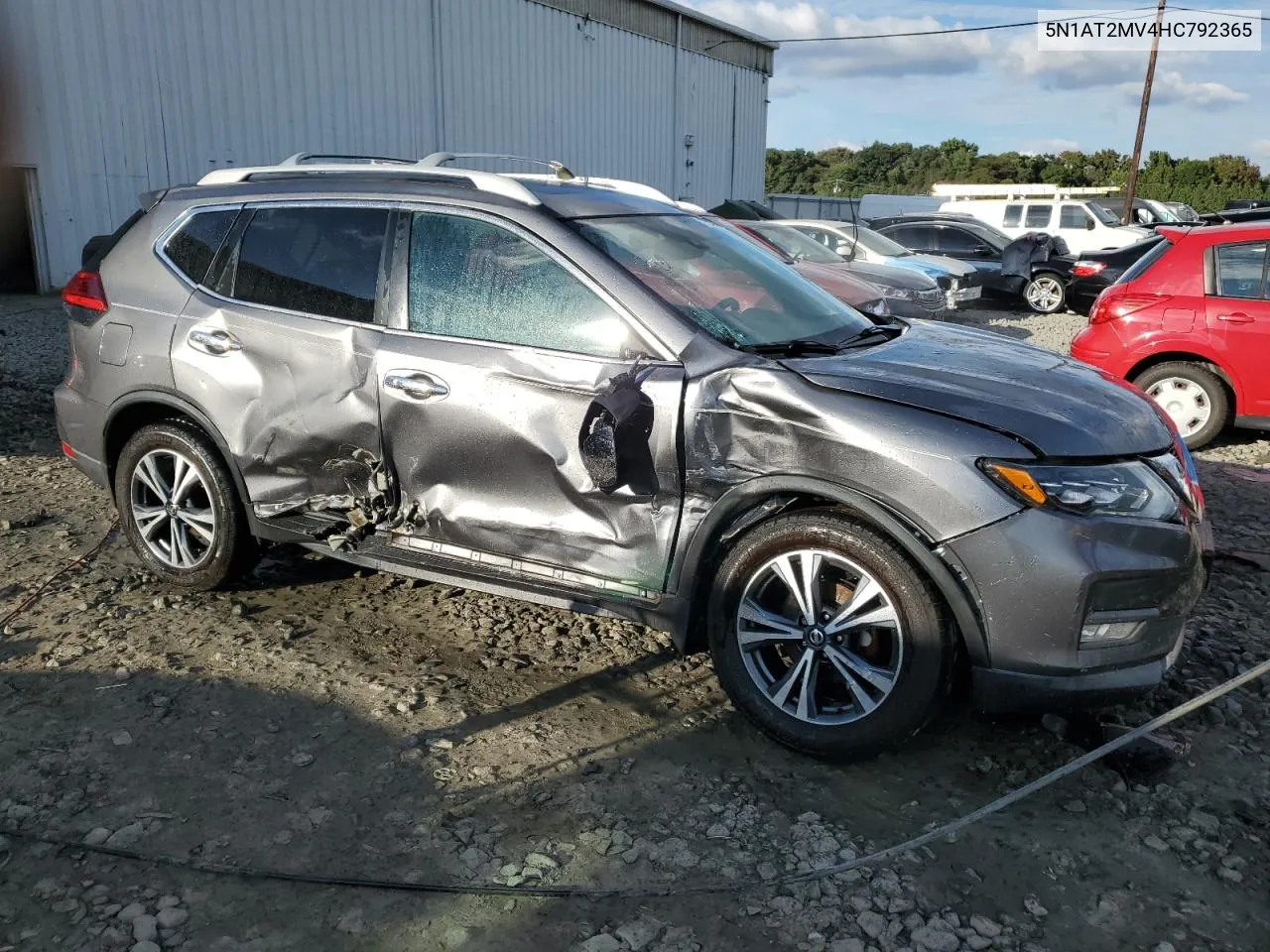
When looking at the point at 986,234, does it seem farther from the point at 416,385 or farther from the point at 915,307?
the point at 416,385

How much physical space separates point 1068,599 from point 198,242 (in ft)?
12.2

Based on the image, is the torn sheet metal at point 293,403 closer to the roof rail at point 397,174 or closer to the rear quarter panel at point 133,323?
the rear quarter panel at point 133,323

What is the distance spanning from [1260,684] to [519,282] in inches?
123

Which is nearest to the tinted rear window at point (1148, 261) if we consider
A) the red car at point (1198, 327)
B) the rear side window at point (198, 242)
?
the red car at point (1198, 327)

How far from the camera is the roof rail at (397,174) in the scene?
392cm

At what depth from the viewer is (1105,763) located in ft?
11.0

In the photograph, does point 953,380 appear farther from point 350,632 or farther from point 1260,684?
point 350,632

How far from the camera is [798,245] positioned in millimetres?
13047

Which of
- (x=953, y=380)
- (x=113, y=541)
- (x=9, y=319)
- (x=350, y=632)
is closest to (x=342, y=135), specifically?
(x=9, y=319)

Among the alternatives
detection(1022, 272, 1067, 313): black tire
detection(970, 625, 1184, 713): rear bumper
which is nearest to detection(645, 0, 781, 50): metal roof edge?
detection(1022, 272, 1067, 313): black tire

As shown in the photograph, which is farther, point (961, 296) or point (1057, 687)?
point (961, 296)

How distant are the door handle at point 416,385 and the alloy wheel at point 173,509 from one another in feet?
3.84

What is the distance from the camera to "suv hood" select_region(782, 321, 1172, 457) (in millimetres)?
3121

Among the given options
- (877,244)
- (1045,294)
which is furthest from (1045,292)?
(877,244)
